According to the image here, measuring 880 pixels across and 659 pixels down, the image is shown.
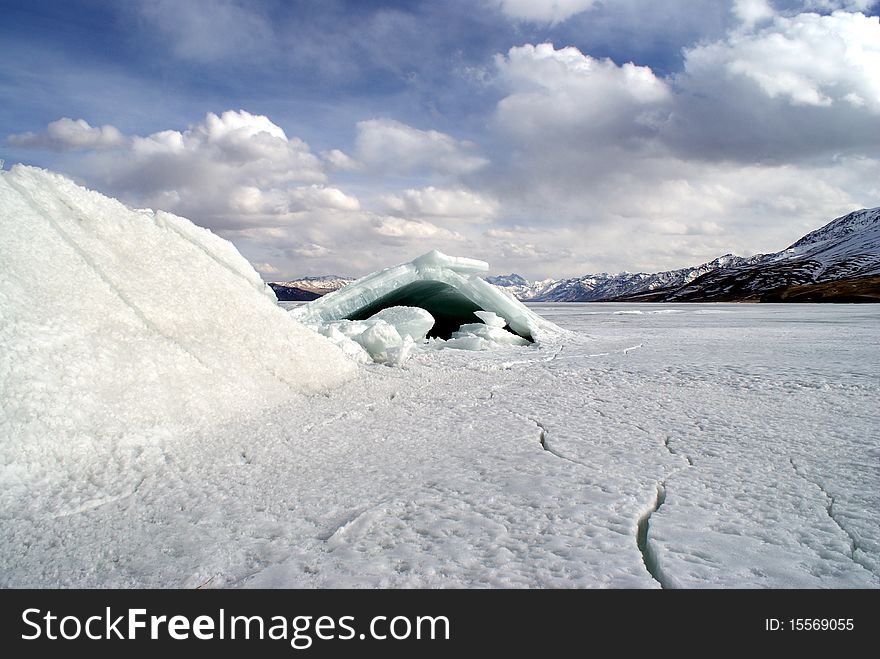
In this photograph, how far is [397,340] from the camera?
6.94 m

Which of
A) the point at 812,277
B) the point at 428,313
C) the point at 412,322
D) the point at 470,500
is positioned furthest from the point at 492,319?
the point at 812,277

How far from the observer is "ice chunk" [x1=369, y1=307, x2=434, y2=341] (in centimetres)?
900

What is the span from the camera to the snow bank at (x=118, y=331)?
107 inches

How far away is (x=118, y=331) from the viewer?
11.1ft

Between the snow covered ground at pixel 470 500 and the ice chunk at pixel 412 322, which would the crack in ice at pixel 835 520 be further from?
the ice chunk at pixel 412 322

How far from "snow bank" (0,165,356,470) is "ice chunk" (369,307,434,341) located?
12.9ft

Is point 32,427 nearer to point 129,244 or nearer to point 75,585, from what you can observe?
point 75,585

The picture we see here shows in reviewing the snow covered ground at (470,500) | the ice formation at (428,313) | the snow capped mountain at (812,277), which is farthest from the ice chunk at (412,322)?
the snow capped mountain at (812,277)

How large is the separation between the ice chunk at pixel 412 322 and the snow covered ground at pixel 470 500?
4569 millimetres

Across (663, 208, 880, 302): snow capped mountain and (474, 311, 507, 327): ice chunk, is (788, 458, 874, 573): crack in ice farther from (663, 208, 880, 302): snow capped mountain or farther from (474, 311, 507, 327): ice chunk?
(663, 208, 880, 302): snow capped mountain

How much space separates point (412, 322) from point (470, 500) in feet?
22.2

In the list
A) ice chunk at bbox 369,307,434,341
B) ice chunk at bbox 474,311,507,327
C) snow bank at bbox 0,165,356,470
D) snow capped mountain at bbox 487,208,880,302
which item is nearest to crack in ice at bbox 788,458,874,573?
snow bank at bbox 0,165,356,470
